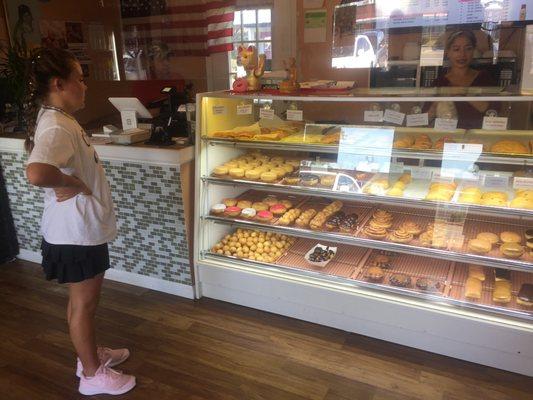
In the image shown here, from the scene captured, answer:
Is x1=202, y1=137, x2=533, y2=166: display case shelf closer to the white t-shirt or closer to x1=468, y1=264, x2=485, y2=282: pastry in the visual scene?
x1=468, y1=264, x2=485, y2=282: pastry

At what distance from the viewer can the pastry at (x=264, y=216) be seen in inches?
133

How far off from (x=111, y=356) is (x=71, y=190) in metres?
1.26

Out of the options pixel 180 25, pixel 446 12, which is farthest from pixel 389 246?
pixel 180 25

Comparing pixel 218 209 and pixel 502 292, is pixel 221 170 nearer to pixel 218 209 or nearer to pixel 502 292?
pixel 218 209

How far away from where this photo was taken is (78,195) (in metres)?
2.30

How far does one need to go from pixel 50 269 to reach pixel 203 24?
3.70m

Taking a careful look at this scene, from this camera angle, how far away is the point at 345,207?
361 cm

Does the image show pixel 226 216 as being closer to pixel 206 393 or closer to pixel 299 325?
pixel 299 325

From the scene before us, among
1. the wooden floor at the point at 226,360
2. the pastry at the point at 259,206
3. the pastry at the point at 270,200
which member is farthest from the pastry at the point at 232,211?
the wooden floor at the point at 226,360

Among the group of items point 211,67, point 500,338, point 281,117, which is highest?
point 211,67

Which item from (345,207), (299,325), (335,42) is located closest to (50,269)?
(299,325)

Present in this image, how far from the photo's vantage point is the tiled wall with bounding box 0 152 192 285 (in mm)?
3377

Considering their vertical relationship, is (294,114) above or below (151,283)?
above

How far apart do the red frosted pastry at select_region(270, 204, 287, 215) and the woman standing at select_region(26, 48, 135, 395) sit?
4.47 ft
